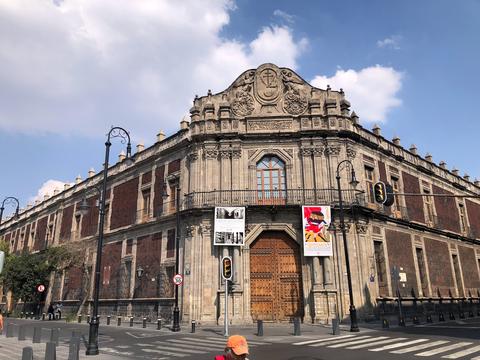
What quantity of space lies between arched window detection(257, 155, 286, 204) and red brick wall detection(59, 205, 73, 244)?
22911 mm

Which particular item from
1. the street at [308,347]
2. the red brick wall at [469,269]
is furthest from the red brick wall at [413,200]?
the street at [308,347]

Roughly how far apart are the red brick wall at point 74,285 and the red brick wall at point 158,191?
10.3 metres

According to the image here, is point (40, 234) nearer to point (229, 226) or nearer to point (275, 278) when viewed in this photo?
point (229, 226)

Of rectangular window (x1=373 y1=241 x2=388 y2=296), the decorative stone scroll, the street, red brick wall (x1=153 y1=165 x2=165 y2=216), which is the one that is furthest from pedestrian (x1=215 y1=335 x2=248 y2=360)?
red brick wall (x1=153 y1=165 x2=165 y2=216)

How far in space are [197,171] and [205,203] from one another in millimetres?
2236

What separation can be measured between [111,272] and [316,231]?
17.3 meters

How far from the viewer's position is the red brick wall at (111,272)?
28.5 meters

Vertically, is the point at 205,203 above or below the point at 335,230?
above

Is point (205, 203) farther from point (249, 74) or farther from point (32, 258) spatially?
point (32, 258)

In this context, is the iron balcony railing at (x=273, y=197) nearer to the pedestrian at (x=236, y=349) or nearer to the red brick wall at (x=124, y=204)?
the red brick wall at (x=124, y=204)

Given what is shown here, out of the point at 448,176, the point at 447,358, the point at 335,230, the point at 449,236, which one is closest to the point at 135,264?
the point at 335,230

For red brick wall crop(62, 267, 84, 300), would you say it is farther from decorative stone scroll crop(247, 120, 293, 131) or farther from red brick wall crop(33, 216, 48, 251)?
decorative stone scroll crop(247, 120, 293, 131)

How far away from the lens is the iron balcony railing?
21.7 metres

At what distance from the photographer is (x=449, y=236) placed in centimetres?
3123
